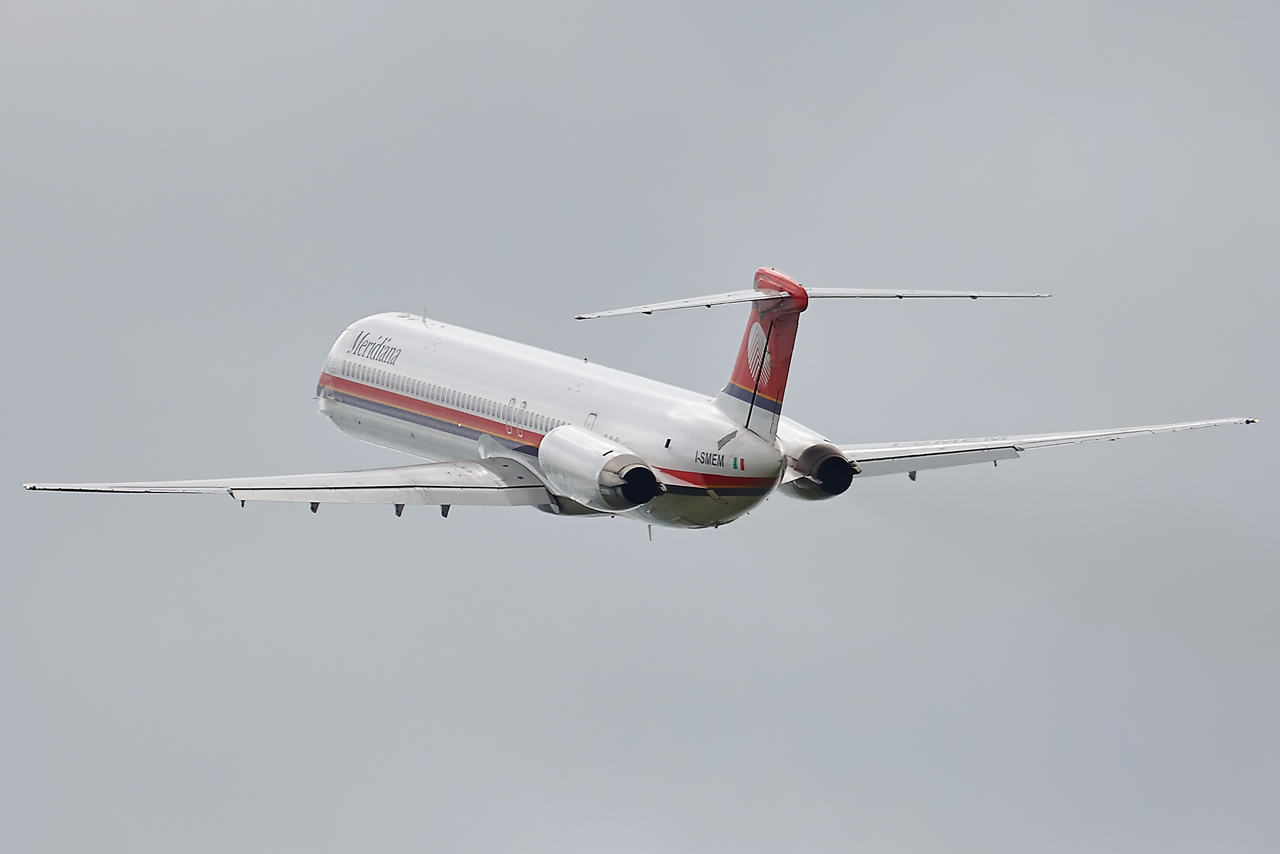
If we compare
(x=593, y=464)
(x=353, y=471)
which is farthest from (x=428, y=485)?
(x=593, y=464)

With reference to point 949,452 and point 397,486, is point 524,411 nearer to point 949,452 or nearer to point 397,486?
point 397,486

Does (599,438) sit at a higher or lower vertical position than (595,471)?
higher

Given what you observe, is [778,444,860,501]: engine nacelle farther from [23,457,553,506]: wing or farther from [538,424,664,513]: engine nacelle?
[23,457,553,506]: wing

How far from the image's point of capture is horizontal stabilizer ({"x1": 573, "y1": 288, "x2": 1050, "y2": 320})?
45.0 m

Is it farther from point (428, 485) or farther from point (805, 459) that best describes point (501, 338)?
point (805, 459)

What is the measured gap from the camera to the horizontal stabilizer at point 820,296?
148 ft

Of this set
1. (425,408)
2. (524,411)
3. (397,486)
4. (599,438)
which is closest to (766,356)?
(599,438)

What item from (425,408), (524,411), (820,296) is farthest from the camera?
(425,408)

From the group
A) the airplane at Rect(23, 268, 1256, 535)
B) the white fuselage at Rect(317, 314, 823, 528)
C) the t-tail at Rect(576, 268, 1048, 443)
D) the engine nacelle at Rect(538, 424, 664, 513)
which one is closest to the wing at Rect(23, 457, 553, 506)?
the airplane at Rect(23, 268, 1256, 535)

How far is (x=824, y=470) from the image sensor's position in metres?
50.9

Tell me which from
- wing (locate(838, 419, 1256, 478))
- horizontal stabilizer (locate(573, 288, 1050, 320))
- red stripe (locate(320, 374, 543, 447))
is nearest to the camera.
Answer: horizontal stabilizer (locate(573, 288, 1050, 320))

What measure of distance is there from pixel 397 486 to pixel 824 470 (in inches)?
427

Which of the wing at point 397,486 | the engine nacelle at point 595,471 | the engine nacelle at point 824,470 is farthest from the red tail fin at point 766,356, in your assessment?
the wing at point 397,486

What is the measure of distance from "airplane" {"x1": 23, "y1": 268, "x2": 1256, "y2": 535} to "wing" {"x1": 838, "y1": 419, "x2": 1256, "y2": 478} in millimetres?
40
